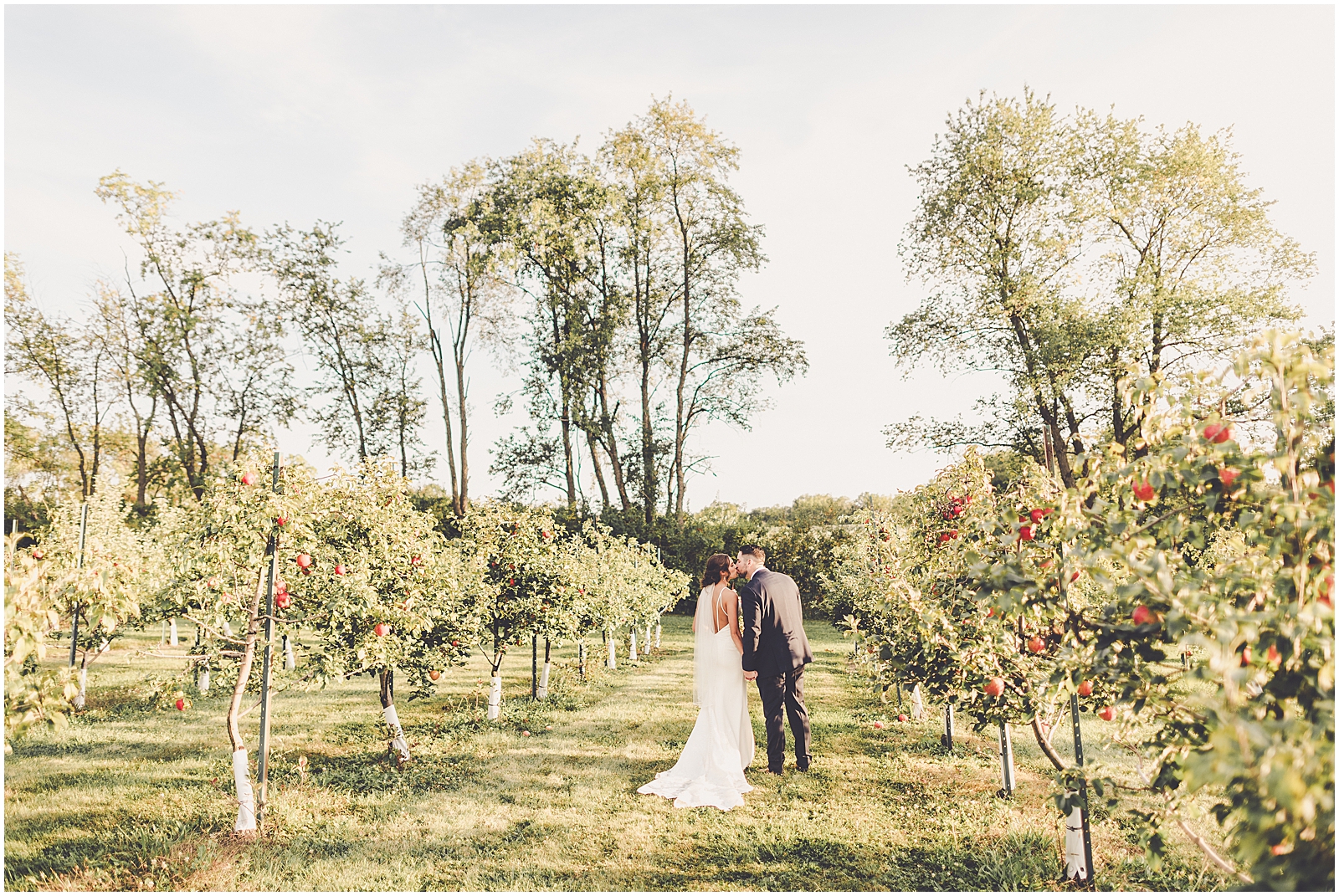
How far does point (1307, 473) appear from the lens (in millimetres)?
2102

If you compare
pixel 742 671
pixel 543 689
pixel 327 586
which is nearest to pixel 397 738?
pixel 327 586

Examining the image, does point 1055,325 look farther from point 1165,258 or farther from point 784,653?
point 784,653

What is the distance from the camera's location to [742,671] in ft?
23.0

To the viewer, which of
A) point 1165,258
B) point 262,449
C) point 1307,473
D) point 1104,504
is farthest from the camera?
point 1165,258

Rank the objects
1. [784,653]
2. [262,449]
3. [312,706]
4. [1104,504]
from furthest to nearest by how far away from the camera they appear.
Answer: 1. [312,706]
2. [784,653]
3. [262,449]
4. [1104,504]

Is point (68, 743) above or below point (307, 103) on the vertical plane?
below

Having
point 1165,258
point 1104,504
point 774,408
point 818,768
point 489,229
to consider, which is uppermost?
point 489,229

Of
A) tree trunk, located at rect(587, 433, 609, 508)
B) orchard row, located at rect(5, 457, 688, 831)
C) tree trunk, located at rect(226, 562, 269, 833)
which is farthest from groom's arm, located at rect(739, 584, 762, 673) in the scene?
tree trunk, located at rect(587, 433, 609, 508)

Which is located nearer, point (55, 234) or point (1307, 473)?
point (1307, 473)

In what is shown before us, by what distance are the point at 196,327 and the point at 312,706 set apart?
1763cm

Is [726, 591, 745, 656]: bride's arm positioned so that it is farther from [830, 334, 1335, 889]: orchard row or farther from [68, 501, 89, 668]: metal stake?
[68, 501, 89, 668]: metal stake

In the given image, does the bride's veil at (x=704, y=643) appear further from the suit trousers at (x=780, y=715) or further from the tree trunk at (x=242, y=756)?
the tree trunk at (x=242, y=756)

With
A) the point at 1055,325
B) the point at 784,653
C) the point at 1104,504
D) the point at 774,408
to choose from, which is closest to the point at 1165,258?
the point at 1055,325

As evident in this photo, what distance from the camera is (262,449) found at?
582 centimetres
